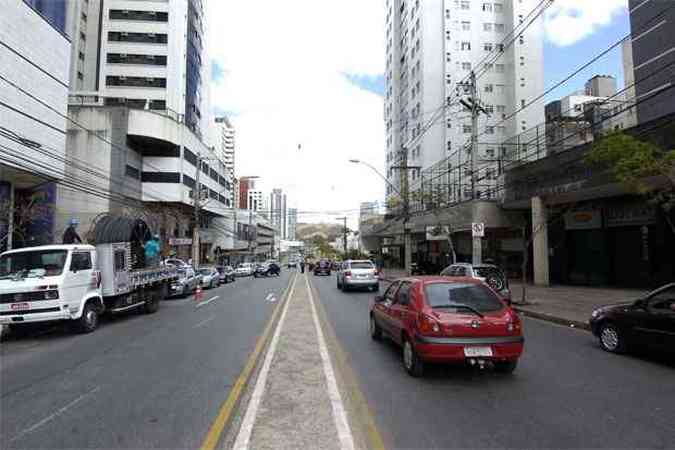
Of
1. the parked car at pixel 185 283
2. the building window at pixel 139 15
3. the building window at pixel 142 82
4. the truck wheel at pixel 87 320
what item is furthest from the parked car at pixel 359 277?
the building window at pixel 139 15

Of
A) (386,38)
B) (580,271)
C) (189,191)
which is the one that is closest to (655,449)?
(580,271)

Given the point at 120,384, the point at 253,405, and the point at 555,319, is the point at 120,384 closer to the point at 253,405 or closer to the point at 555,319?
the point at 253,405

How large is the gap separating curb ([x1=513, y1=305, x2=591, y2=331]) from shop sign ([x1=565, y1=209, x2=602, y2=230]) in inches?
438

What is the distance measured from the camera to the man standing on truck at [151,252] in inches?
653

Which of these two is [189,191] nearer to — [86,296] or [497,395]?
[86,296]

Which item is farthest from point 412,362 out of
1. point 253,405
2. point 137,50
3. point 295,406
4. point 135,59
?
point 137,50

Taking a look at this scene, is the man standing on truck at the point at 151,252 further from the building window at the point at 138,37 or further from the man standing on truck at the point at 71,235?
the building window at the point at 138,37

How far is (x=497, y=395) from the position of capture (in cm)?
584

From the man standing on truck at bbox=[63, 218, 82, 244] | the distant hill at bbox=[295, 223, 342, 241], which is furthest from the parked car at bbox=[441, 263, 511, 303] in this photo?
the distant hill at bbox=[295, 223, 342, 241]

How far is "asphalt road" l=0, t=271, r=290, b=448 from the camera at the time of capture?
4.69 meters

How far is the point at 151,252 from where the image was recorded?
667 inches

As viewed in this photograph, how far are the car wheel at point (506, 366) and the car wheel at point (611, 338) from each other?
9.46ft

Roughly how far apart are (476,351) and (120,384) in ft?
16.8

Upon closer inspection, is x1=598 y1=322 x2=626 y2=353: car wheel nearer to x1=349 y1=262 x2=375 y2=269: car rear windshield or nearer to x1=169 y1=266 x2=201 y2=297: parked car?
x1=349 y1=262 x2=375 y2=269: car rear windshield
